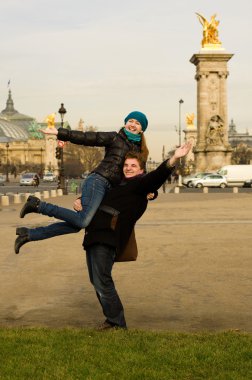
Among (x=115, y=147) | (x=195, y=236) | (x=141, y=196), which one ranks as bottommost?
(x=195, y=236)

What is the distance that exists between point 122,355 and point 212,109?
201 feet

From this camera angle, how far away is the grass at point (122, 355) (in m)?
5.20

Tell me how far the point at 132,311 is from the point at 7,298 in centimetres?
166

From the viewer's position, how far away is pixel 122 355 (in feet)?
18.6

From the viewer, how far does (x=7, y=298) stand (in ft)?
28.3

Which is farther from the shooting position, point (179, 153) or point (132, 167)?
point (132, 167)

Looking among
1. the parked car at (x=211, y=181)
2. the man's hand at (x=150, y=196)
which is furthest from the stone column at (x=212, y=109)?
the man's hand at (x=150, y=196)

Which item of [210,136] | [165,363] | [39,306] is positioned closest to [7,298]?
[39,306]

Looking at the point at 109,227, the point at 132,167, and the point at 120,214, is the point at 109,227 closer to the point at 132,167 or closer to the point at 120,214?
the point at 120,214

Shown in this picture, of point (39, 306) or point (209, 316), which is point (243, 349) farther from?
point (39, 306)

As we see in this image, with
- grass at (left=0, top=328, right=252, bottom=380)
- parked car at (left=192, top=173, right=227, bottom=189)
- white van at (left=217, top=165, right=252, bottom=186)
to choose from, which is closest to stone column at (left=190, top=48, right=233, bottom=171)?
white van at (left=217, top=165, right=252, bottom=186)

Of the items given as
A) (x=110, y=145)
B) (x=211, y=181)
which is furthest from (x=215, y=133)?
(x=110, y=145)

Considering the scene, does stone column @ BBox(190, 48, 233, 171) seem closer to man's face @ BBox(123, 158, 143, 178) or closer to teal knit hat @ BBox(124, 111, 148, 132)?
teal knit hat @ BBox(124, 111, 148, 132)

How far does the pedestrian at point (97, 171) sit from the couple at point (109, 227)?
0.03 feet
